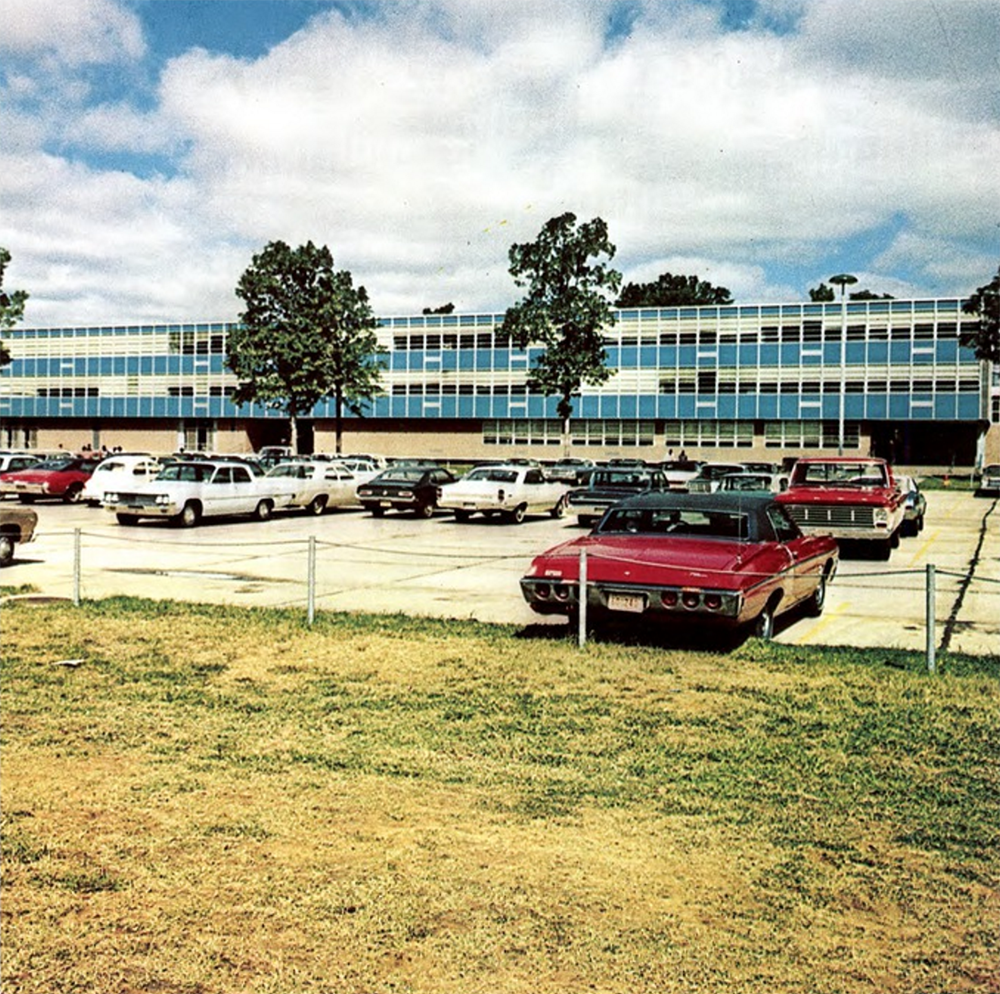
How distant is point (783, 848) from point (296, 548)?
16294 mm

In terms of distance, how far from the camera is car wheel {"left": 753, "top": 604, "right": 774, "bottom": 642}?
10469mm

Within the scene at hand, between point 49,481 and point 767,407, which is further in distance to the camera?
point 767,407

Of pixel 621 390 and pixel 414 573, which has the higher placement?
pixel 621 390

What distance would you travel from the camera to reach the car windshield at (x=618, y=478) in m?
28.8

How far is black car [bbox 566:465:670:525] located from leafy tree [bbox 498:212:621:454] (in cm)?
2423

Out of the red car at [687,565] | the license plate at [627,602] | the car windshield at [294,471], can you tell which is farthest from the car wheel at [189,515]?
the license plate at [627,602]

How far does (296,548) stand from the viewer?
67.7 feet

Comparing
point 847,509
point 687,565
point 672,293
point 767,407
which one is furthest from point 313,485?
point 672,293

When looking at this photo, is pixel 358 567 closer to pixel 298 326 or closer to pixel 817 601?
pixel 817 601

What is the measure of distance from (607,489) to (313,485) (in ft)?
27.7

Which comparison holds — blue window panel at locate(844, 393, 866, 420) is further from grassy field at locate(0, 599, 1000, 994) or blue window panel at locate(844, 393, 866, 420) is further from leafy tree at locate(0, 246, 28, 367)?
grassy field at locate(0, 599, 1000, 994)

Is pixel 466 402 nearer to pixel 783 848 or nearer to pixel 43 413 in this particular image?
pixel 43 413

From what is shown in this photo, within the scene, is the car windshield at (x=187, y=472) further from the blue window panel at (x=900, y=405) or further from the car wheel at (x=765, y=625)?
the blue window panel at (x=900, y=405)

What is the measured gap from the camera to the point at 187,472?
2669cm
